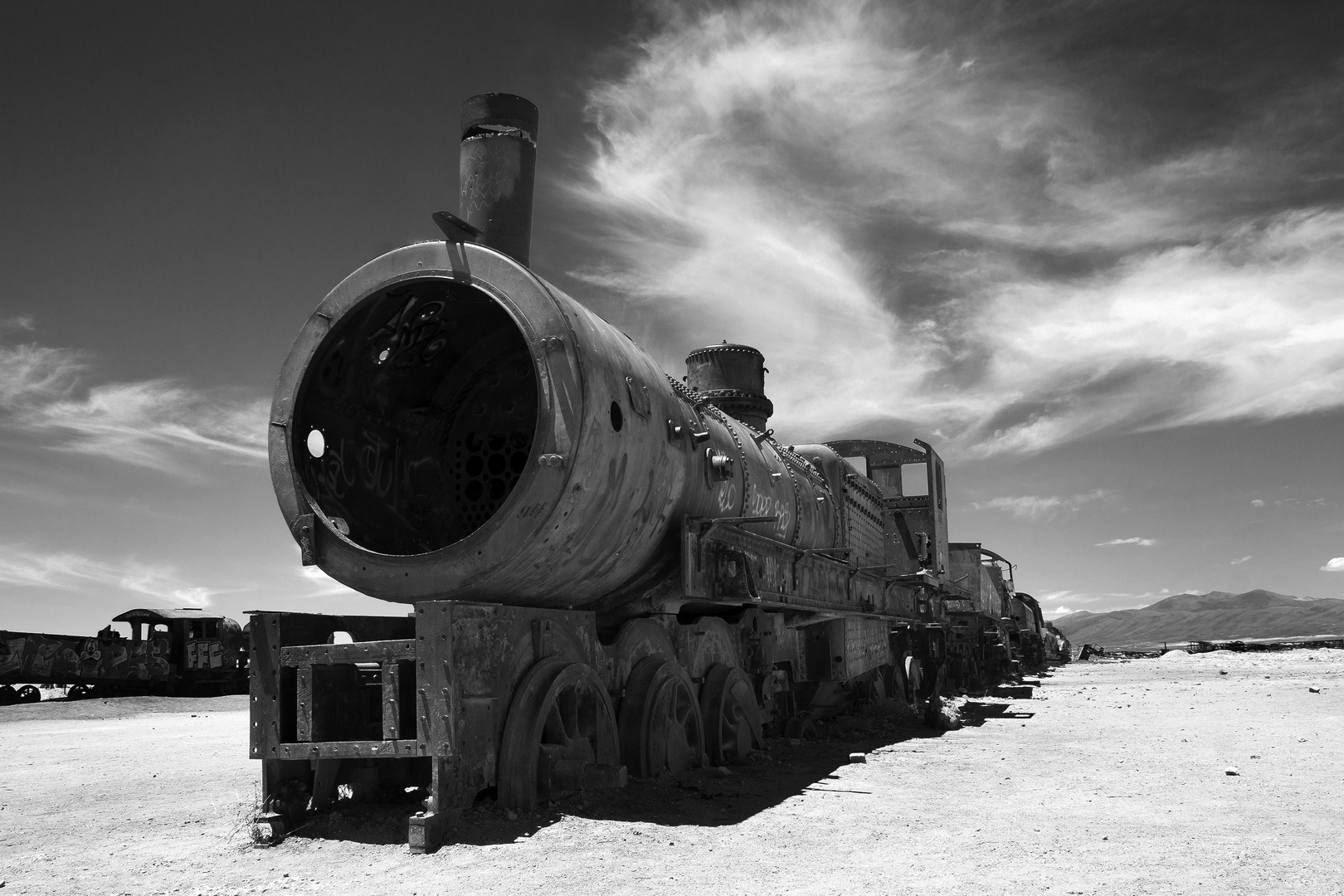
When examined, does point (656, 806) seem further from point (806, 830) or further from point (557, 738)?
point (806, 830)

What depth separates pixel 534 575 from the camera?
558 cm

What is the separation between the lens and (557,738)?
5.65m

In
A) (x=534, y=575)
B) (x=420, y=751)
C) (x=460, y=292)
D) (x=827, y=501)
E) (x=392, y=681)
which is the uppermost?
(x=460, y=292)

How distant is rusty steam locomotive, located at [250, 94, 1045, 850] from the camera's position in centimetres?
523

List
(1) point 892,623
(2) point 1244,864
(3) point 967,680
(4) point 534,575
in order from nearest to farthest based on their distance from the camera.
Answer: (2) point 1244,864
(4) point 534,575
(1) point 892,623
(3) point 967,680

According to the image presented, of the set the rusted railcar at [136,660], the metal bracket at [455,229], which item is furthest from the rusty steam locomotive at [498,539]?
the rusted railcar at [136,660]

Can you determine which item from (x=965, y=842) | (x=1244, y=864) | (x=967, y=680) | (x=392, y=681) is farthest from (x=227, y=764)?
(x=967, y=680)

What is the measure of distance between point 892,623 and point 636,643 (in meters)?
8.34

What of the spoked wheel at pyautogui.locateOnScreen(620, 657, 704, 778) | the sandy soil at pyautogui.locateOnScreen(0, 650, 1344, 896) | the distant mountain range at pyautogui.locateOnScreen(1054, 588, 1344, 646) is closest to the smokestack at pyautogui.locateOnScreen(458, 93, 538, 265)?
the spoked wheel at pyautogui.locateOnScreen(620, 657, 704, 778)

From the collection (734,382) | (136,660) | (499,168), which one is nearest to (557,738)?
(499,168)

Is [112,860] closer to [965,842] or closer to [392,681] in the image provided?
[392,681]

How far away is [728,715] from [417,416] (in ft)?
11.0

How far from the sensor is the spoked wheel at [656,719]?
6434 mm

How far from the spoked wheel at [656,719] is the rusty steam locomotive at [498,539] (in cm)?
2
